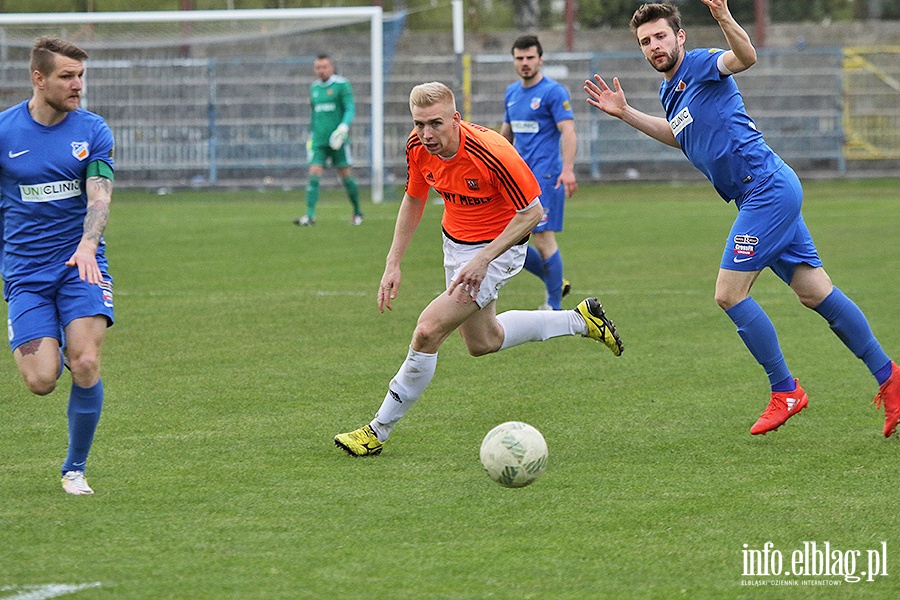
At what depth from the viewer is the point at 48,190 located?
18.0 ft

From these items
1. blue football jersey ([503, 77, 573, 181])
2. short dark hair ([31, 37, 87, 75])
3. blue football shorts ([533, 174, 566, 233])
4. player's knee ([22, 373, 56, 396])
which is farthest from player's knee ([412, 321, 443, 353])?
blue football jersey ([503, 77, 573, 181])

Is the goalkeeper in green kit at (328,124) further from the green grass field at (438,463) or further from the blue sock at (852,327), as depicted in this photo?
the blue sock at (852,327)

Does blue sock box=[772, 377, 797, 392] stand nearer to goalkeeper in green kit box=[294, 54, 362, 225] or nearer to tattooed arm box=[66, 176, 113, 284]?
tattooed arm box=[66, 176, 113, 284]

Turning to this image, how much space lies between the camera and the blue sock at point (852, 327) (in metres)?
6.64

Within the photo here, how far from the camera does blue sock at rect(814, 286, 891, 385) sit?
6641 millimetres

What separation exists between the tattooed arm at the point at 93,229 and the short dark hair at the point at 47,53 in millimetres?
503

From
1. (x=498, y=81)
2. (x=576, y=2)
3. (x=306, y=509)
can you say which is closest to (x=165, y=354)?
(x=306, y=509)

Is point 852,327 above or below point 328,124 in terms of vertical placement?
below

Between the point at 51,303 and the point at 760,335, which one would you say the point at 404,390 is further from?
the point at 760,335

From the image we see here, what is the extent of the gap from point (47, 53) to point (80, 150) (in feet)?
1.40

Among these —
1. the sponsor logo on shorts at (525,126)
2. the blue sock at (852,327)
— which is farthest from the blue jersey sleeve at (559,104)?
the blue sock at (852,327)

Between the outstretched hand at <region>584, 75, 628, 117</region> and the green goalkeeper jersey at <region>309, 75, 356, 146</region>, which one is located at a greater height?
the outstretched hand at <region>584, 75, 628, 117</region>

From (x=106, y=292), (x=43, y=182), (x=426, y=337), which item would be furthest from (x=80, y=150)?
(x=426, y=337)

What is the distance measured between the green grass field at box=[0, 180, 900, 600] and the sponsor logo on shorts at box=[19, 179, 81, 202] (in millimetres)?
1259
